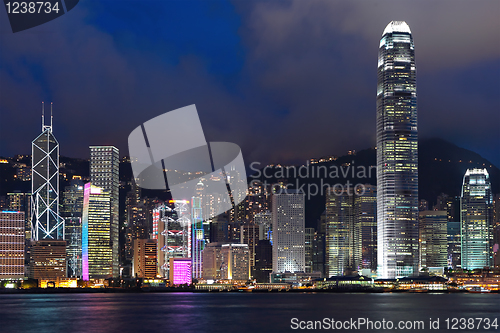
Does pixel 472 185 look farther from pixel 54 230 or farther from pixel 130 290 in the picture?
pixel 54 230

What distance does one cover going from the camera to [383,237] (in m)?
157

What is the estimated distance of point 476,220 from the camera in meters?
176

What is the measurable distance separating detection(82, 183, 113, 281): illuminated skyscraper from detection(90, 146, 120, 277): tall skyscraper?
6.54 ft

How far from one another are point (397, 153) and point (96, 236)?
65.8m

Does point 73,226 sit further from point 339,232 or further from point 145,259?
point 339,232

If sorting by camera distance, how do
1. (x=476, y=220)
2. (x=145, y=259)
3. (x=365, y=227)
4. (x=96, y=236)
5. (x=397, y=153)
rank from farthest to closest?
(x=365, y=227) → (x=476, y=220) → (x=96, y=236) → (x=145, y=259) → (x=397, y=153)

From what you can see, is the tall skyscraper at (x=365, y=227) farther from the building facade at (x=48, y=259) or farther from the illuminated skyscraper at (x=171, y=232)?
the building facade at (x=48, y=259)

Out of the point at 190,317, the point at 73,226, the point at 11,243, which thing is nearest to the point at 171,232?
the point at 73,226

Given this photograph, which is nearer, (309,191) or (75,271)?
(75,271)

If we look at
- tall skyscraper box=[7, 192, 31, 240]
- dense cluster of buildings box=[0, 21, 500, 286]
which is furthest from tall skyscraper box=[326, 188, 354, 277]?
tall skyscraper box=[7, 192, 31, 240]

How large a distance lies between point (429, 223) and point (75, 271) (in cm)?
7932

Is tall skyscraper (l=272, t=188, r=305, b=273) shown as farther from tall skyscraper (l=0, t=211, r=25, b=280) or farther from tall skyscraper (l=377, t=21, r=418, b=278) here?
tall skyscraper (l=0, t=211, r=25, b=280)

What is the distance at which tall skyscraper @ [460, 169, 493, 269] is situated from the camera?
174375 millimetres

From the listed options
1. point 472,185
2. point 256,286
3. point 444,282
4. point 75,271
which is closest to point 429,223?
point 472,185
